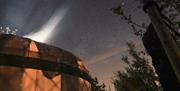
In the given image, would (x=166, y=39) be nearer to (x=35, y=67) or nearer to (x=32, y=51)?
(x=35, y=67)

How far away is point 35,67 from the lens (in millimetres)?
11312

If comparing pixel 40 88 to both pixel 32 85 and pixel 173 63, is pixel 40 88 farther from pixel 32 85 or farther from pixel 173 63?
pixel 173 63

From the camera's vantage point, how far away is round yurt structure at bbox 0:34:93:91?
10664 millimetres

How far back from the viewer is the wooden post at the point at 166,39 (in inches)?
78.7

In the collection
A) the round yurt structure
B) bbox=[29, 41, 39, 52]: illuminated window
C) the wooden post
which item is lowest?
the wooden post

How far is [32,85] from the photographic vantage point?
10992 mm

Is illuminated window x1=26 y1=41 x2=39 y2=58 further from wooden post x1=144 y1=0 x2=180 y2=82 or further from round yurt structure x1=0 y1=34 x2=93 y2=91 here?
wooden post x1=144 y1=0 x2=180 y2=82

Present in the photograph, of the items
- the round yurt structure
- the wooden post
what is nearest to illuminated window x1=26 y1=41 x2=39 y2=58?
the round yurt structure

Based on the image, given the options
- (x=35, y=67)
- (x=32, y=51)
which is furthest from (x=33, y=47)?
(x=35, y=67)

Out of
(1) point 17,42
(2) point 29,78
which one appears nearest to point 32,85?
(2) point 29,78

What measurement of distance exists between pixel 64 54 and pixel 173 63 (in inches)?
453

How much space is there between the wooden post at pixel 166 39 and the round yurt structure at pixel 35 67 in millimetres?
9215

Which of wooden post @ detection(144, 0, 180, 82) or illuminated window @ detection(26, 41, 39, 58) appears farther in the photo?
illuminated window @ detection(26, 41, 39, 58)

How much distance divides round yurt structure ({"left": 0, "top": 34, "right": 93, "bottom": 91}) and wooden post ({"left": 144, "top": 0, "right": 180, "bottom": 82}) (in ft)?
30.2
